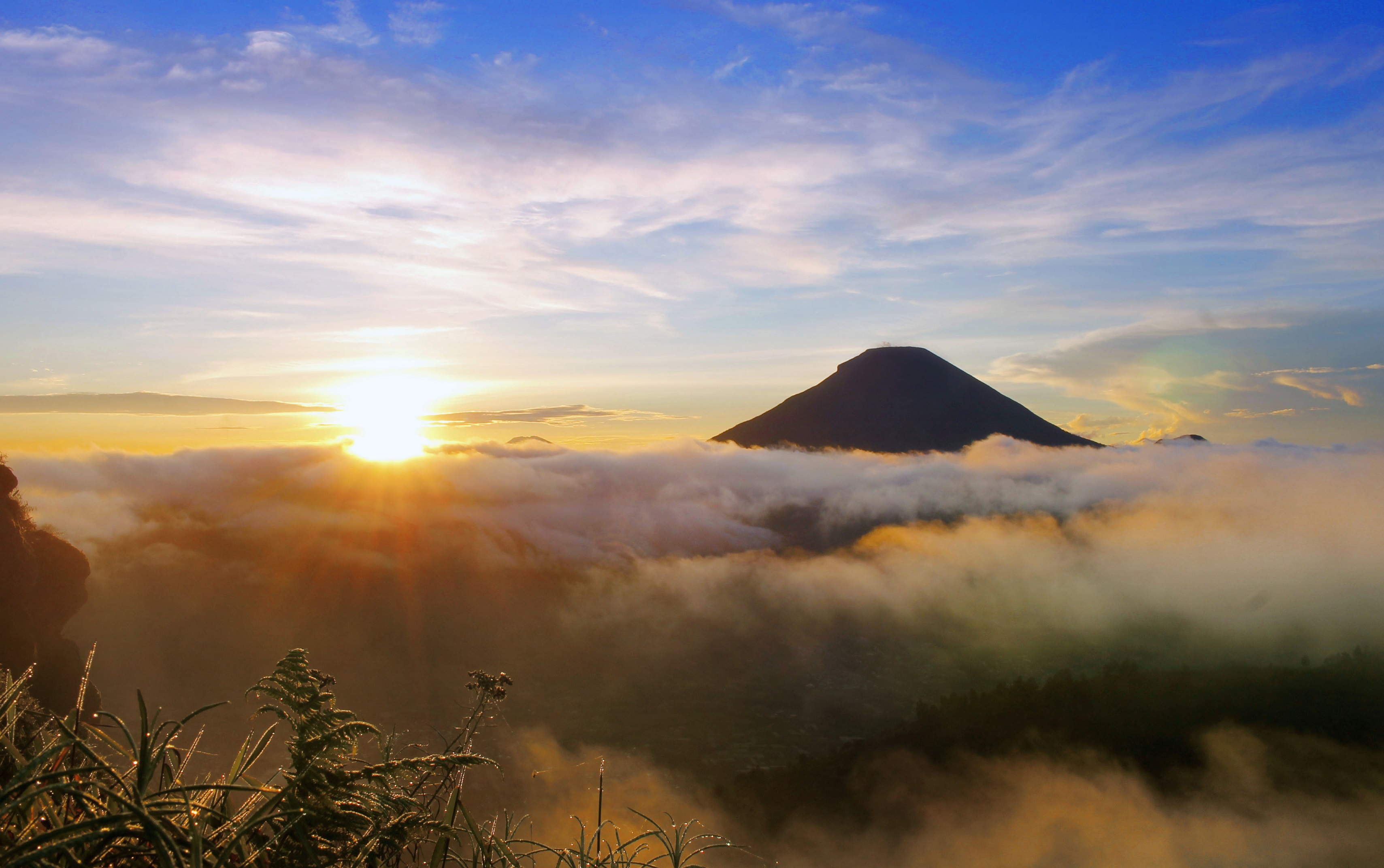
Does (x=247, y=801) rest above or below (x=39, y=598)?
above

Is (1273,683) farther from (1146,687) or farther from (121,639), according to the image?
(121,639)

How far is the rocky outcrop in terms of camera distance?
33.4 metres

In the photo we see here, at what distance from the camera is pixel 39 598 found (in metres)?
37.5

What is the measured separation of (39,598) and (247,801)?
46.3 meters

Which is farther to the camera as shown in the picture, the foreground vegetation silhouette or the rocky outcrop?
the rocky outcrop

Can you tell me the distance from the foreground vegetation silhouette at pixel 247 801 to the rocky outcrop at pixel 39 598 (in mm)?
36220

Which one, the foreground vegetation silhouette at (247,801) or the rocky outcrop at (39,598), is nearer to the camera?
the foreground vegetation silhouette at (247,801)

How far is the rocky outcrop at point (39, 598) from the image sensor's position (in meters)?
33.4

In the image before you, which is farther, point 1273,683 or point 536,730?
point 536,730

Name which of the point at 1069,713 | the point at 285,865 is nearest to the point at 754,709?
the point at 1069,713

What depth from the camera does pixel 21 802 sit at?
7.77ft

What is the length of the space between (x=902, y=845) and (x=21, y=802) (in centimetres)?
14141

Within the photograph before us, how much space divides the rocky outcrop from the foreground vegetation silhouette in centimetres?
3622

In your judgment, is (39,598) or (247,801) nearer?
(247,801)
